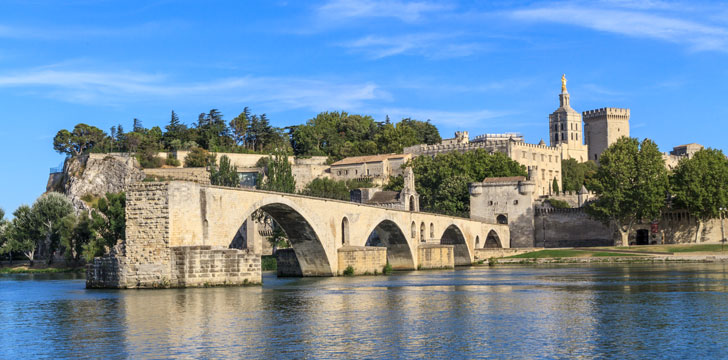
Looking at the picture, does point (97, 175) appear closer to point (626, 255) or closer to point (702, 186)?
point (626, 255)

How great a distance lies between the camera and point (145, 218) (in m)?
41.3

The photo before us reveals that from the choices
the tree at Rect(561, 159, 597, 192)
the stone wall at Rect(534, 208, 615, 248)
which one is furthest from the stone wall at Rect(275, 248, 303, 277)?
the tree at Rect(561, 159, 597, 192)

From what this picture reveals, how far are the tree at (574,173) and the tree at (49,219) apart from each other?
8224 cm

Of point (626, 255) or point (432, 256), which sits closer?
point (432, 256)

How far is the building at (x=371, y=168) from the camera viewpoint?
123938mm

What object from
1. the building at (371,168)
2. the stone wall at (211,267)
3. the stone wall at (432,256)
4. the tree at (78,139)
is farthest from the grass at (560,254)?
the tree at (78,139)

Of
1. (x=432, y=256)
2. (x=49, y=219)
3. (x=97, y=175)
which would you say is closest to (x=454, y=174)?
(x=432, y=256)

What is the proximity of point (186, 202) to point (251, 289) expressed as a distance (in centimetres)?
545

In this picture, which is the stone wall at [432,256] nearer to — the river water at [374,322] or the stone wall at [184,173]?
the river water at [374,322]

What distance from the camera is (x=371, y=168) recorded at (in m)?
125

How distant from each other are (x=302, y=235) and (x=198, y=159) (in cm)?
6474

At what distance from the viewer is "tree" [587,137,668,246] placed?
3479 inches

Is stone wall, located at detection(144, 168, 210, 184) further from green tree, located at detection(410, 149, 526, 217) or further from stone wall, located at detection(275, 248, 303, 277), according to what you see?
stone wall, located at detection(275, 248, 303, 277)

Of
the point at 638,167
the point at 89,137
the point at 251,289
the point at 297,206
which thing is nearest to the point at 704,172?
the point at 638,167
